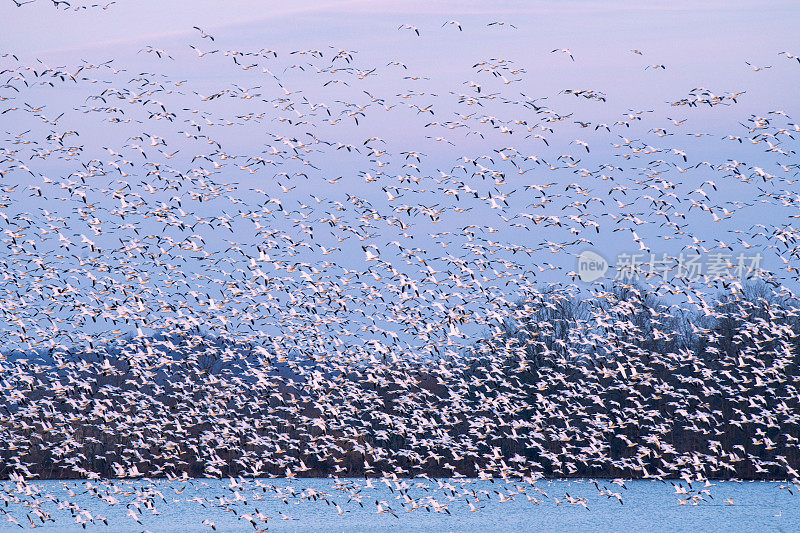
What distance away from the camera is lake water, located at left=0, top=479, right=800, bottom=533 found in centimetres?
4744

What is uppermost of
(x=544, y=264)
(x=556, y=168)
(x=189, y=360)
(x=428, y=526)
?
(x=556, y=168)

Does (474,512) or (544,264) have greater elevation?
(544,264)

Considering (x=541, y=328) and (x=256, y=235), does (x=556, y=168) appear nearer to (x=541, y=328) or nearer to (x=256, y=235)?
(x=256, y=235)

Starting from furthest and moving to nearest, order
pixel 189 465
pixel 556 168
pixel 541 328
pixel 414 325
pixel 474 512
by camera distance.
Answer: pixel 189 465 < pixel 541 328 < pixel 474 512 < pixel 414 325 < pixel 556 168

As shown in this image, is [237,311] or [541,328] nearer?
[237,311]

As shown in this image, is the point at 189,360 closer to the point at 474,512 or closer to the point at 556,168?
the point at 474,512

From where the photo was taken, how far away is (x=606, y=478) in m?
59.7

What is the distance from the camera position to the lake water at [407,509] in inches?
1868

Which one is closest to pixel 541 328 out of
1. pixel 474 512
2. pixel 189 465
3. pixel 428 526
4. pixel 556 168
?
pixel 474 512

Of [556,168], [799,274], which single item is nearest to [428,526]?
[556,168]

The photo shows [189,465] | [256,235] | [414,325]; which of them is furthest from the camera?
[189,465]

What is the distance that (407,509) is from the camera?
54500 mm

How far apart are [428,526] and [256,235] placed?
54.2ft

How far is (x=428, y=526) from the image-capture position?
1866 inches
